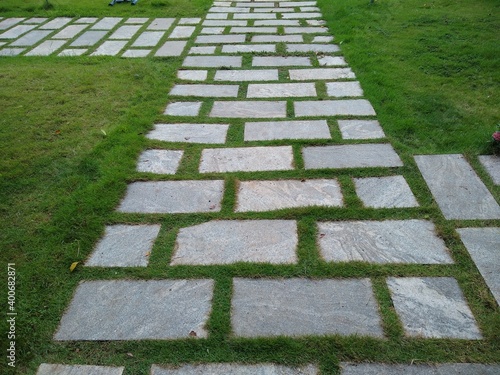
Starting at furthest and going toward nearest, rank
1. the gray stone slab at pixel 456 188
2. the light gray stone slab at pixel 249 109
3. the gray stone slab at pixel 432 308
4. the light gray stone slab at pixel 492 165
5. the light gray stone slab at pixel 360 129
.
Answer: the light gray stone slab at pixel 249 109 → the light gray stone slab at pixel 360 129 → the light gray stone slab at pixel 492 165 → the gray stone slab at pixel 456 188 → the gray stone slab at pixel 432 308

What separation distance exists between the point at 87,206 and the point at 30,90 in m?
2.42

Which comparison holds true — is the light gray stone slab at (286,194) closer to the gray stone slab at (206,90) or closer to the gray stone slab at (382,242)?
the gray stone slab at (382,242)

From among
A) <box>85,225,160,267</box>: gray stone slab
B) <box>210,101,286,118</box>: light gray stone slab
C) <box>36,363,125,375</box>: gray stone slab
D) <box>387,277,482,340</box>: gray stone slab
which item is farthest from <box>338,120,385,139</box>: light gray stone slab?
<box>36,363,125,375</box>: gray stone slab

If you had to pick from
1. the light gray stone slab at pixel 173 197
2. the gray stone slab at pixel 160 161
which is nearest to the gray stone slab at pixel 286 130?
the gray stone slab at pixel 160 161

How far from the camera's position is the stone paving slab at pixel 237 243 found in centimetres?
232

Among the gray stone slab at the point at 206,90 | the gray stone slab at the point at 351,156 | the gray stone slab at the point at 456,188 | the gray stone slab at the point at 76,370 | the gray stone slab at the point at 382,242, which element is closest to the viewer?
the gray stone slab at the point at 76,370

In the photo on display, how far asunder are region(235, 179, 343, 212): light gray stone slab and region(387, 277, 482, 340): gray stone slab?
2.49ft

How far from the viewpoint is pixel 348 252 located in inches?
92.0

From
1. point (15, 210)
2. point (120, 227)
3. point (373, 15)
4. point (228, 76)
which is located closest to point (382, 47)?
point (373, 15)

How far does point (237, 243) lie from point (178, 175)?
0.89 metres

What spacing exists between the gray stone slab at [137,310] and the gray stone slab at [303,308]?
0.19 meters

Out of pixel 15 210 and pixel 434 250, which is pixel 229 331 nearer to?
pixel 434 250

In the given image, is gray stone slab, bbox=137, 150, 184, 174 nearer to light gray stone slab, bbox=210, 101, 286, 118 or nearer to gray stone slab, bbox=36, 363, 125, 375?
light gray stone slab, bbox=210, 101, 286, 118

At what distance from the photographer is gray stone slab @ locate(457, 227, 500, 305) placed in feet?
6.99
